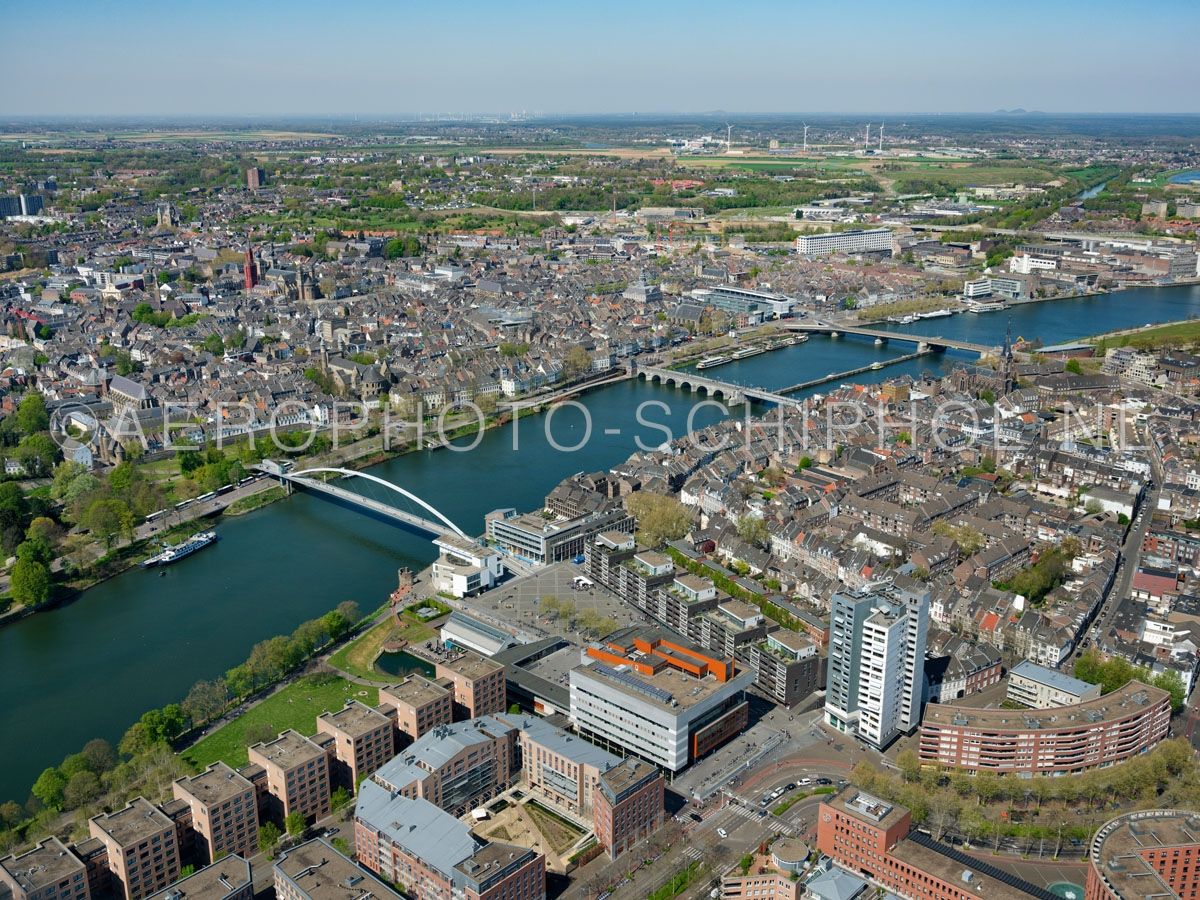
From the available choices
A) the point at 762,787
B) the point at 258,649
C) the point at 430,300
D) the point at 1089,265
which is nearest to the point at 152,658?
the point at 258,649

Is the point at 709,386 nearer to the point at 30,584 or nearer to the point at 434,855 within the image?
the point at 30,584

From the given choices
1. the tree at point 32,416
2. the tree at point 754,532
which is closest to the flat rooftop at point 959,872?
the tree at point 754,532

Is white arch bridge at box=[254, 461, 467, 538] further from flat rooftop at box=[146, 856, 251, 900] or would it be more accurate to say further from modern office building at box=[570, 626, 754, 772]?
flat rooftop at box=[146, 856, 251, 900]

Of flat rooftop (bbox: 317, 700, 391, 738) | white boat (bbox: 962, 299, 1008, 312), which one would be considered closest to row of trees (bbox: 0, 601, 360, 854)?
flat rooftop (bbox: 317, 700, 391, 738)

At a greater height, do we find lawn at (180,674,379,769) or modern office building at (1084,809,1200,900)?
modern office building at (1084,809,1200,900)

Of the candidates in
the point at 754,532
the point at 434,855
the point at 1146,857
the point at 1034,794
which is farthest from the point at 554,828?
the point at 754,532

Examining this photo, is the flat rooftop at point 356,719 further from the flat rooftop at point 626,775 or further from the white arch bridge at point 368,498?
the white arch bridge at point 368,498
